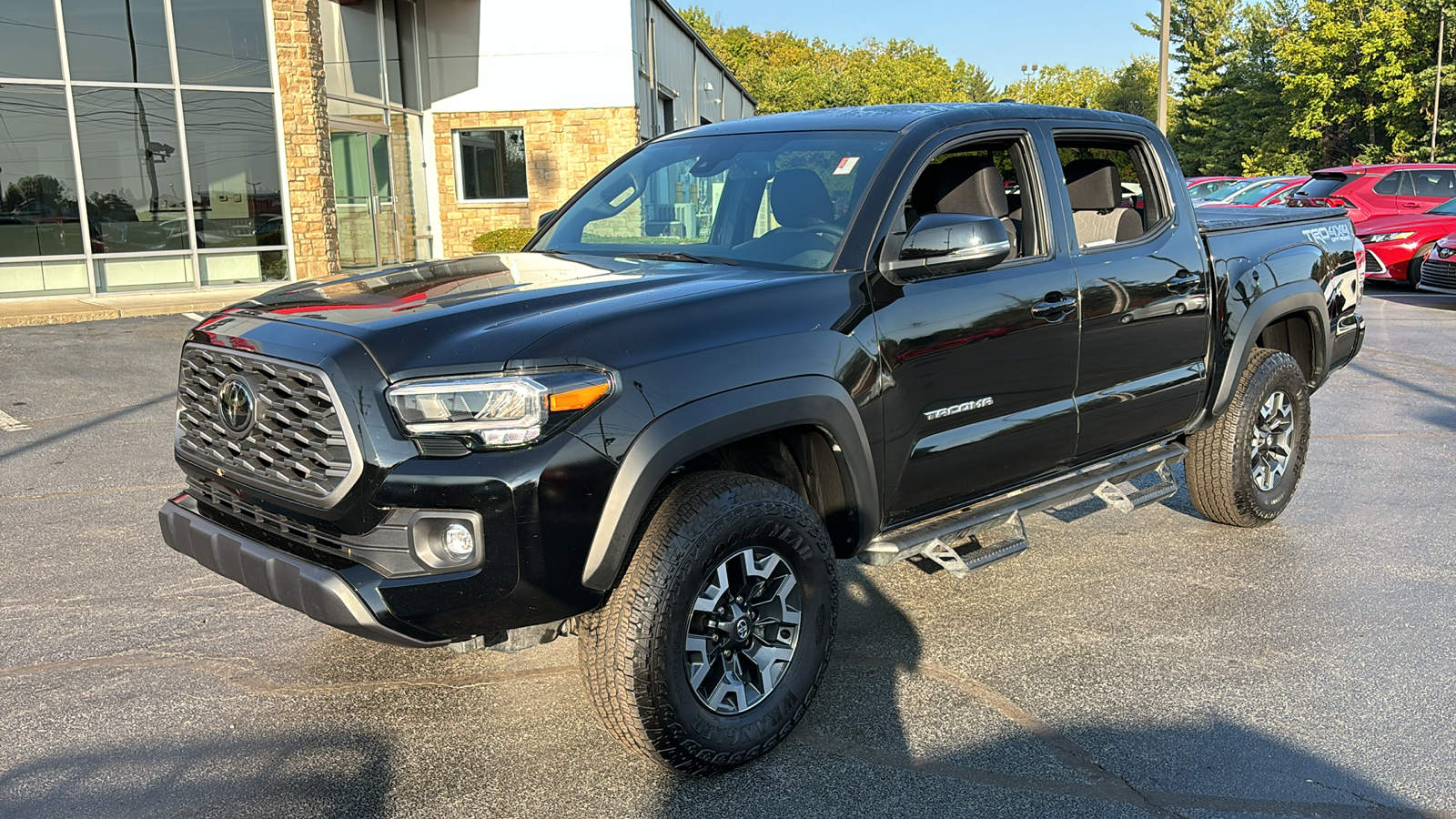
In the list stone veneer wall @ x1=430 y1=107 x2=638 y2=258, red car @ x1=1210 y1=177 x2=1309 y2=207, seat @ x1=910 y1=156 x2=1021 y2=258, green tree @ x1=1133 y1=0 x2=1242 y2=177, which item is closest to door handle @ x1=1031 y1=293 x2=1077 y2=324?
seat @ x1=910 y1=156 x2=1021 y2=258

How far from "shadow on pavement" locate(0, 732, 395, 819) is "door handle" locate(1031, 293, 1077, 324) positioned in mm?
2661

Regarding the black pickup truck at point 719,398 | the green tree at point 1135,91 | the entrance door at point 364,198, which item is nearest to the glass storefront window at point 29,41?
the entrance door at point 364,198

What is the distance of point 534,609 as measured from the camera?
3.00 metres

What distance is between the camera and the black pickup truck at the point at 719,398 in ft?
9.65

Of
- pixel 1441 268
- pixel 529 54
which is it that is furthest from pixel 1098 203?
pixel 529 54

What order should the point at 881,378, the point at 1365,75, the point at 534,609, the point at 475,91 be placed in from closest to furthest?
the point at 534,609 → the point at 881,378 → the point at 475,91 → the point at 1365,75

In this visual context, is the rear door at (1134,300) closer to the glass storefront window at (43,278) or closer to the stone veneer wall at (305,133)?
the stone veneer wall at (305,133)

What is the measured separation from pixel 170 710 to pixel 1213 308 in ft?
14.6

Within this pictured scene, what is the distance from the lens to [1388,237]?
699 inches

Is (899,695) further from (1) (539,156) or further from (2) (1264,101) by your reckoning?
(2) (1264,101)

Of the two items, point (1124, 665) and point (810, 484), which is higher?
point (810, 484)

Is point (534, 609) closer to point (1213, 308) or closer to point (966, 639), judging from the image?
point (966, 639)

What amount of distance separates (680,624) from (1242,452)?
11.5 ft

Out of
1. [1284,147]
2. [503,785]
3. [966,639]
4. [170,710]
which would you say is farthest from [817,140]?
[1284,147]
